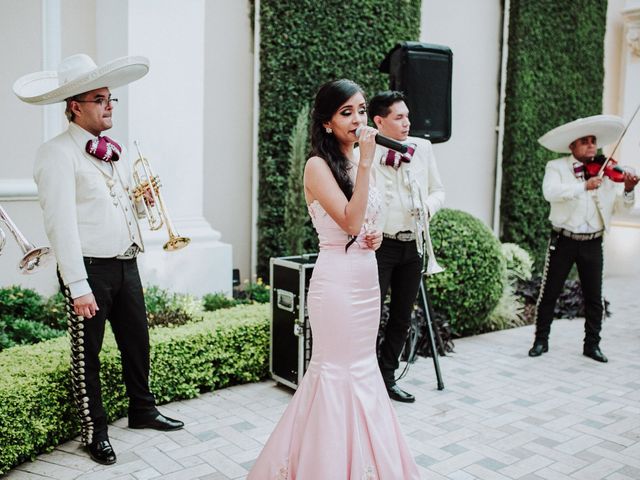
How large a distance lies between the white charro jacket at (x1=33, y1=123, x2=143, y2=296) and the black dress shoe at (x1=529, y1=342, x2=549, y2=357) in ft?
12.6

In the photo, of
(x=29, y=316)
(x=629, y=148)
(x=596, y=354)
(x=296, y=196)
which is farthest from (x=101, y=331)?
(x=629, y=148)

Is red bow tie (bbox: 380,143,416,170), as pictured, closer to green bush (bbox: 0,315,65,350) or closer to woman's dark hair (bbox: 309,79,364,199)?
woman's dark hair (bbox: 309,79,364,199)

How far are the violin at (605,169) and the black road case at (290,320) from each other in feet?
8.57

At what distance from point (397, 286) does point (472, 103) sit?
19.3ft

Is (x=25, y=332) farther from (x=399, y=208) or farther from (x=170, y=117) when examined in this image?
(x=399, y=208)

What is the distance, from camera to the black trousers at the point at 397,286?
458cm

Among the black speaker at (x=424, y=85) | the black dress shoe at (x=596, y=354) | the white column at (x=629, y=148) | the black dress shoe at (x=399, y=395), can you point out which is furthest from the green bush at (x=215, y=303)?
the white column at (x=629, y=148)

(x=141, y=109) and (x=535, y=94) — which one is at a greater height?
(x=535, y=94)

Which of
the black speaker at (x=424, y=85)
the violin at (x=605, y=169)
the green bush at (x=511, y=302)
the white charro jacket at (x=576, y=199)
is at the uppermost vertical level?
the black speaker at (x=424, y=85)

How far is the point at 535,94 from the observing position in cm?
1000

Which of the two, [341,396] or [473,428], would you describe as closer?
[341,396]

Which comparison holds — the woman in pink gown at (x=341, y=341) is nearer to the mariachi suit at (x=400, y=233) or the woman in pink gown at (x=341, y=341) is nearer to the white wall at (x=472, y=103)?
the mariachi suit at (x=400, y=233)

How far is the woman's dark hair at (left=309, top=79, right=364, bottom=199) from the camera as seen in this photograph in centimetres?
296

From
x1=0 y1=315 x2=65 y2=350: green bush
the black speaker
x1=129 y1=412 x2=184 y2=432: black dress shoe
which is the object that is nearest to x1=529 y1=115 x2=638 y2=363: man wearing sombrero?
the black speaker
